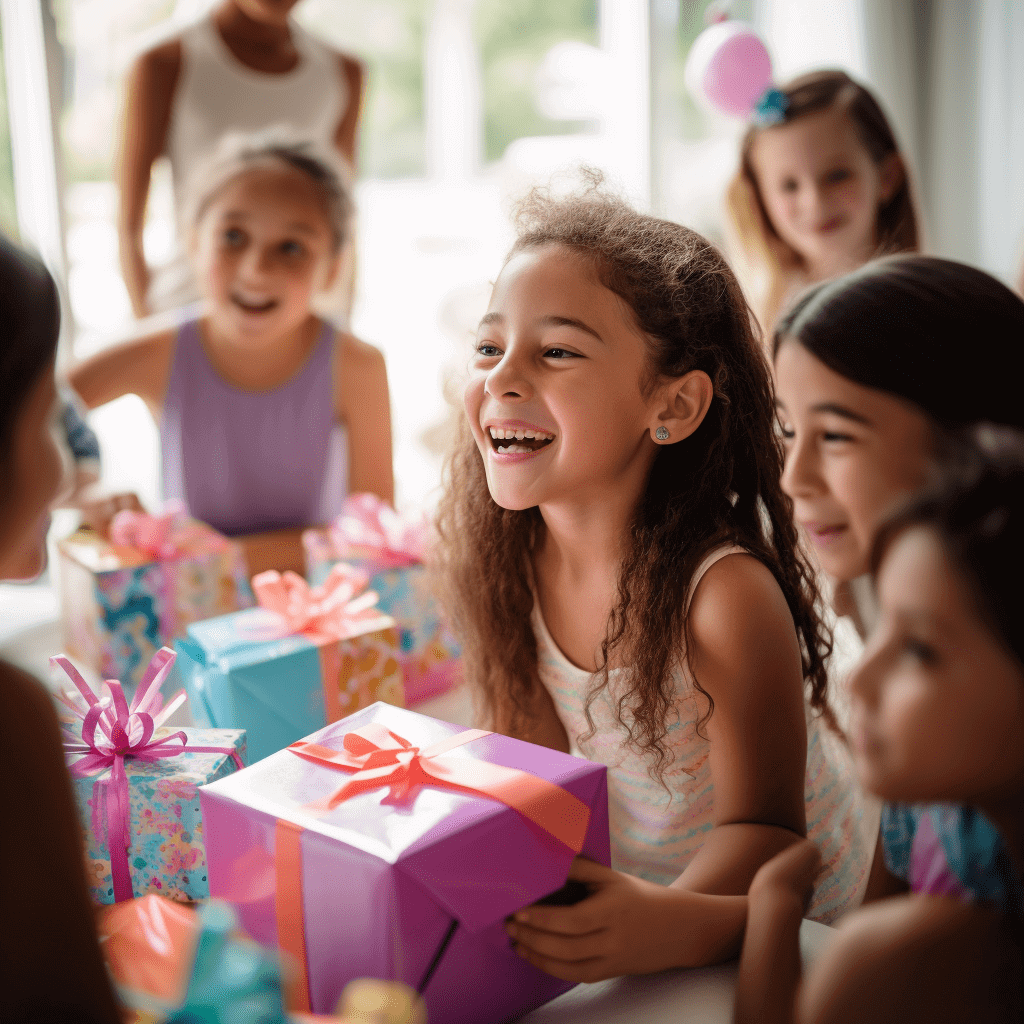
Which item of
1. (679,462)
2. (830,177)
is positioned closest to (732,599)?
(679,462)

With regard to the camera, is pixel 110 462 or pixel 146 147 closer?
pixel 146 147

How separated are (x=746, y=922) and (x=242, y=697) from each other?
0.49 m

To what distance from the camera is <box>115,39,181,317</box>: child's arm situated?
71.1 inches

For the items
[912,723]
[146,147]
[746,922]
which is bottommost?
[746,922]

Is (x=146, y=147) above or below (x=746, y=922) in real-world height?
above

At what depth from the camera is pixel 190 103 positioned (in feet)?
6.05

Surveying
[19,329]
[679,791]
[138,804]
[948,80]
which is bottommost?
[679,791]

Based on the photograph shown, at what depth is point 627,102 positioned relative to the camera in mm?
3088

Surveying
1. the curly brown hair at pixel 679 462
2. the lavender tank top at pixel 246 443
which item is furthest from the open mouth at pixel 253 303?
the curly brown hair at pixel 679 462

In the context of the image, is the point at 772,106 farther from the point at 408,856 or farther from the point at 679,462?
the point at 408,856

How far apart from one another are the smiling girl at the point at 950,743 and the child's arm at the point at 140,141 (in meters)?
1.70

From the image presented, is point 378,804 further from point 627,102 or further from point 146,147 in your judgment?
point 627,102

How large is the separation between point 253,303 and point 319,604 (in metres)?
0.61

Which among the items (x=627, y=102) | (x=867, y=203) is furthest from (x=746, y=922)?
(x=627, y=102)
